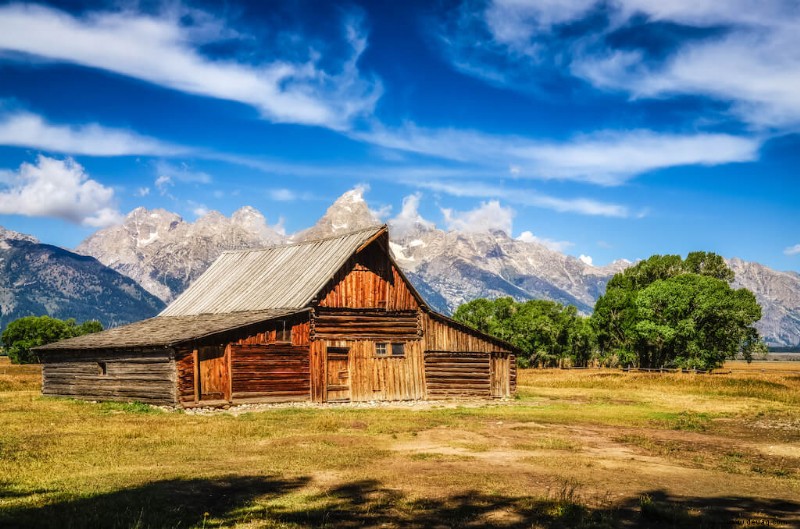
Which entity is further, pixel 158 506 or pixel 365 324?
pixel 365 324

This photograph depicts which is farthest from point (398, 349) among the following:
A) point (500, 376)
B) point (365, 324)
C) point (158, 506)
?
point (158, 506)

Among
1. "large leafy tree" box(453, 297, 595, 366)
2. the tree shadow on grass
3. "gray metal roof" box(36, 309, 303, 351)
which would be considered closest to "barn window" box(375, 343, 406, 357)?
"gray metal roof" box(36, 309, 303, 351)

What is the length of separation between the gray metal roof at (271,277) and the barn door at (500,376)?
10501 millimetres

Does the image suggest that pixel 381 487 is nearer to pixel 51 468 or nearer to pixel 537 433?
pixel 51 468

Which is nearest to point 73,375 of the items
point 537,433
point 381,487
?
point 537,433

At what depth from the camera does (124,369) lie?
3434 cm

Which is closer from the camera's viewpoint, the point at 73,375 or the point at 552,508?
the point at 552,508

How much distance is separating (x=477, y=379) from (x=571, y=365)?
77902 mm

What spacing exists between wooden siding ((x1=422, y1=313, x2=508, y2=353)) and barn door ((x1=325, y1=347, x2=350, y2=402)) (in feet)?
17.0

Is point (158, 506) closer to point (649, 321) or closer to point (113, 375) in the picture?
Result: point (113, 375)

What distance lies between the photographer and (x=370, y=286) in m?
38.1

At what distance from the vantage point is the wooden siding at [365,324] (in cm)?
3588

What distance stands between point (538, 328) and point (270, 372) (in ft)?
235

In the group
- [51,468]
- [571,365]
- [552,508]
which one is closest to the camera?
[552,508]
